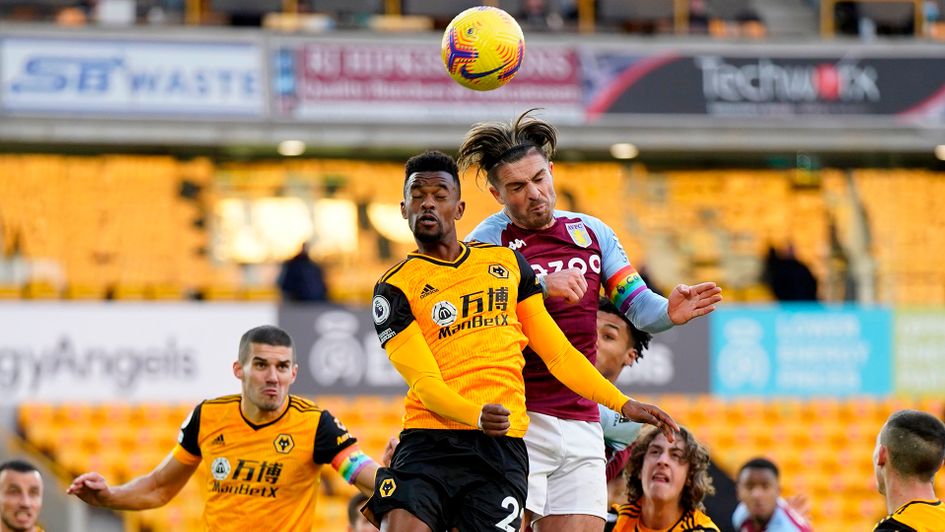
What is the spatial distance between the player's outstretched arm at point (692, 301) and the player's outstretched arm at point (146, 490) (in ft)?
8.77

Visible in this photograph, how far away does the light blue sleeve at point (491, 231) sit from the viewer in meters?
6.10

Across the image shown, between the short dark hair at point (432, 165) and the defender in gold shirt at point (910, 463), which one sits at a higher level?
the short dark hair at point (432, 165)

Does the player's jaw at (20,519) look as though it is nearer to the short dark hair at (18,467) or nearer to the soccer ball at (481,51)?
the short dark hair at (18,467)

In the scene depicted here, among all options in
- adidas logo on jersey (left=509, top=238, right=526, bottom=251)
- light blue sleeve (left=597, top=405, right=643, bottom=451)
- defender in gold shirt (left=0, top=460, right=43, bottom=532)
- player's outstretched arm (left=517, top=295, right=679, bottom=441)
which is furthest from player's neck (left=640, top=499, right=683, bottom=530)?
defender in gold shirt (left=0, top=460, right=43, bottom=532)

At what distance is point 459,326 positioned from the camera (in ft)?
18.0

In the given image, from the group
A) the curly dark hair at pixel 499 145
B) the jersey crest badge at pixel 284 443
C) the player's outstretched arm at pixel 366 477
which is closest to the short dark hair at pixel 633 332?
the curly dark hair at pixel 499 145

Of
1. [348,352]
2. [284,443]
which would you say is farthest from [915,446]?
[348,352]

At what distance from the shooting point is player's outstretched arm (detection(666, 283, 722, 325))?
19.0 ft

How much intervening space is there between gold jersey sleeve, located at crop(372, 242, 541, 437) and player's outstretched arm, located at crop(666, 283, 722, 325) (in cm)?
67

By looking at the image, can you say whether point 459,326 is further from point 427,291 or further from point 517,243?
point 517,243

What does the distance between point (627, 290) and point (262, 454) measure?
200 cm

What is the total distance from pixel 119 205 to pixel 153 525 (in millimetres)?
3890

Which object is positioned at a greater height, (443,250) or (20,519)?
(443,250)

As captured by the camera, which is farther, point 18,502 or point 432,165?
point 18,502
